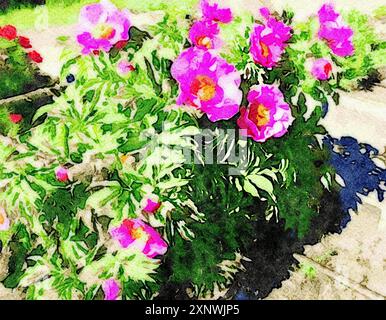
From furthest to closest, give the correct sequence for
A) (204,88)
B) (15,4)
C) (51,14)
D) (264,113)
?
1. (15,4)
2. (51,14)
3. (264,113)
4. (204,88)

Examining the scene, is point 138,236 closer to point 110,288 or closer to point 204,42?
point 110,288

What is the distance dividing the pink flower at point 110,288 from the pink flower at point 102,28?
789 mm

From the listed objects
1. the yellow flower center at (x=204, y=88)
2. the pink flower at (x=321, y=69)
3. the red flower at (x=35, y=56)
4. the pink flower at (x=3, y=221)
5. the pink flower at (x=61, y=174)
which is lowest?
the red flower at (x=35, y=56)

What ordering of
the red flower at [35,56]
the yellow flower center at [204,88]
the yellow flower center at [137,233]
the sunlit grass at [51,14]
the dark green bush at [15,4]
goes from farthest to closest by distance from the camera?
the dark green bush at [15,4]
the sunlit grass at [51,14]
the red flower at [35,56]
the yellow flower center at [137,233]
the yellow flower center at [204,88]

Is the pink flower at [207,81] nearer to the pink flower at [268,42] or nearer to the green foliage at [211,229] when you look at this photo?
the pink flower at [268,42]

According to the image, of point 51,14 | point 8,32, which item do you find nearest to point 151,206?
point 8,32

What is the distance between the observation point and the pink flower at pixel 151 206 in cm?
169

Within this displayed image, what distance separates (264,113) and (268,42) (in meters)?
0.23

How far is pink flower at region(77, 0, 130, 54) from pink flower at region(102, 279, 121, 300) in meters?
0.79

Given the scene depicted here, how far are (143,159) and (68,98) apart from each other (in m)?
0.32

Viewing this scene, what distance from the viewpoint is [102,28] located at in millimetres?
1638

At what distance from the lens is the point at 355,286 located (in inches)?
86.7

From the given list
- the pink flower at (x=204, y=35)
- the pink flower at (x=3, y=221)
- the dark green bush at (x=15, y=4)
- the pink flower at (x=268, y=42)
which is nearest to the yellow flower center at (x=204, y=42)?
the pink flower at (x=204, y=35)
